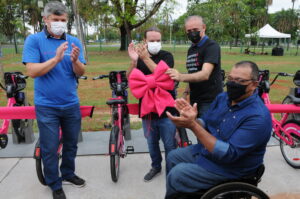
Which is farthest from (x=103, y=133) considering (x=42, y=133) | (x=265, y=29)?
(x=265, y=29)

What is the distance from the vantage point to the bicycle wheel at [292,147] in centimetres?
333

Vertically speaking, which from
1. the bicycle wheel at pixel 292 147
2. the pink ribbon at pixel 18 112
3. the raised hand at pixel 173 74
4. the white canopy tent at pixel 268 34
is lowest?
the bicycle wheel at pixel 292 147

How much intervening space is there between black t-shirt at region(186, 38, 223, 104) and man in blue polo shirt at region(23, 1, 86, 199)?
4.00 feet

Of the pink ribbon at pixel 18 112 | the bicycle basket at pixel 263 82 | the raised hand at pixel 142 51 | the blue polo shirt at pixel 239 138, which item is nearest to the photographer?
the blue polo shirt at pixel 239 138

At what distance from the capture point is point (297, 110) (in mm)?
3330

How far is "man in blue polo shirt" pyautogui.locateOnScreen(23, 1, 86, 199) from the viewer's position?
2406mm

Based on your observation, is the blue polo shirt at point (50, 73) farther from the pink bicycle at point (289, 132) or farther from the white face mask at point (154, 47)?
the pink bicycle at point (289, 132)

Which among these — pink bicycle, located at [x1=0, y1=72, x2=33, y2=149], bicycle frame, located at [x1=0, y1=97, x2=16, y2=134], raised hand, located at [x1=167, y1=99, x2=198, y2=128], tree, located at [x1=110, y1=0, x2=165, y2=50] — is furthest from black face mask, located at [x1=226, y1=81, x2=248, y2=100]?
tree, located at [x1=110, y1=0, x2=165, y2=50]

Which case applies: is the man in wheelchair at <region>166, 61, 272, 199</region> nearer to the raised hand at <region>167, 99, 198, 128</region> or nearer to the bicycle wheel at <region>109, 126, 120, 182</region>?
the raised hand at <region>167, 99, 198, 128</region>

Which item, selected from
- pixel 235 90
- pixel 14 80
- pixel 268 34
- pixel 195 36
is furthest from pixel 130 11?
pixel 235 90

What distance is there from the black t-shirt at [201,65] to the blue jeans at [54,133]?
4.41ft

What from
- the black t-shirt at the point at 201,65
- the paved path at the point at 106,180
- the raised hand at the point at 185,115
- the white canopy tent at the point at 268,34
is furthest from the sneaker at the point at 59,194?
the white canopy tent at the point at 268,34

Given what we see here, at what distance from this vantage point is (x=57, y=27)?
7.98ft

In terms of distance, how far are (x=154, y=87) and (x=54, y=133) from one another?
3.70 ft
